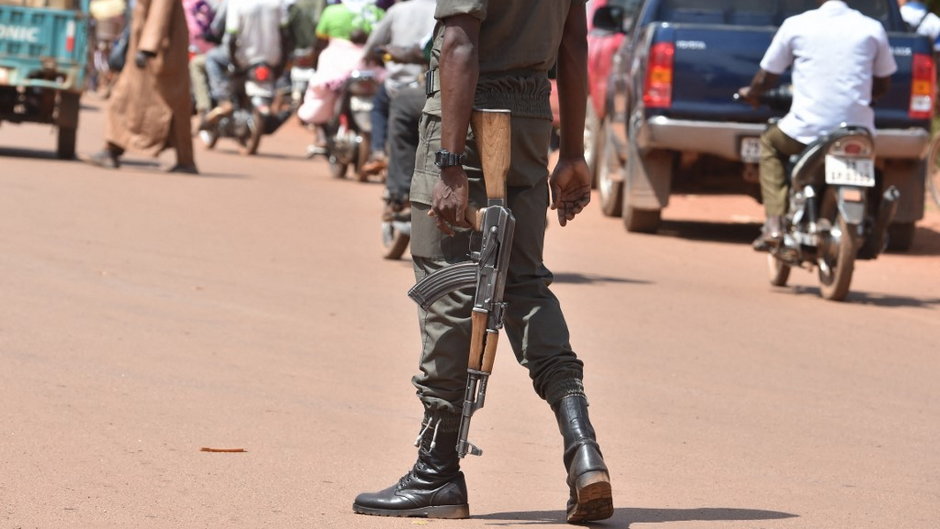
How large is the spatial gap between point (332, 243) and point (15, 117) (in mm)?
6844

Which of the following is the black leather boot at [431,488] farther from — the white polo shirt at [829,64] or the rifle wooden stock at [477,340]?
the white polo shirt at [829,64]

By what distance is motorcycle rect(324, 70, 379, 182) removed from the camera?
17438 mm

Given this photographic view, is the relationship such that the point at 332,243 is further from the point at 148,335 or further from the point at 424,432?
the point at 424,432

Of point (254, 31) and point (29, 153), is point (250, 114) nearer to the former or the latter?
point (254, 31)

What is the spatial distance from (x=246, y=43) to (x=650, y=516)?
18.1 m

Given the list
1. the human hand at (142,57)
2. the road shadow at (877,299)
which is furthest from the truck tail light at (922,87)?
the human hand at (142,57)

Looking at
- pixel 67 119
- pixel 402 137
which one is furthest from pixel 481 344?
pixel 67 119

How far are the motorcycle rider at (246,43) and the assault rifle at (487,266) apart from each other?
58.6 feet

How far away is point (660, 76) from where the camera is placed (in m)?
13.2

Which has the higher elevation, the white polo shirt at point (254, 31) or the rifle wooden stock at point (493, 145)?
the rifle wooden stock at point (493, 145)

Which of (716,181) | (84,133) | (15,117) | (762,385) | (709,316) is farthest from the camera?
(84,133)

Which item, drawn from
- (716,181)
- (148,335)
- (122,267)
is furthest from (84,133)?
(148,335)

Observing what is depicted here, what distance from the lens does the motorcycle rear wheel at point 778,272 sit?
11633mm

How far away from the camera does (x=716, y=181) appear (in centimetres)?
1561
